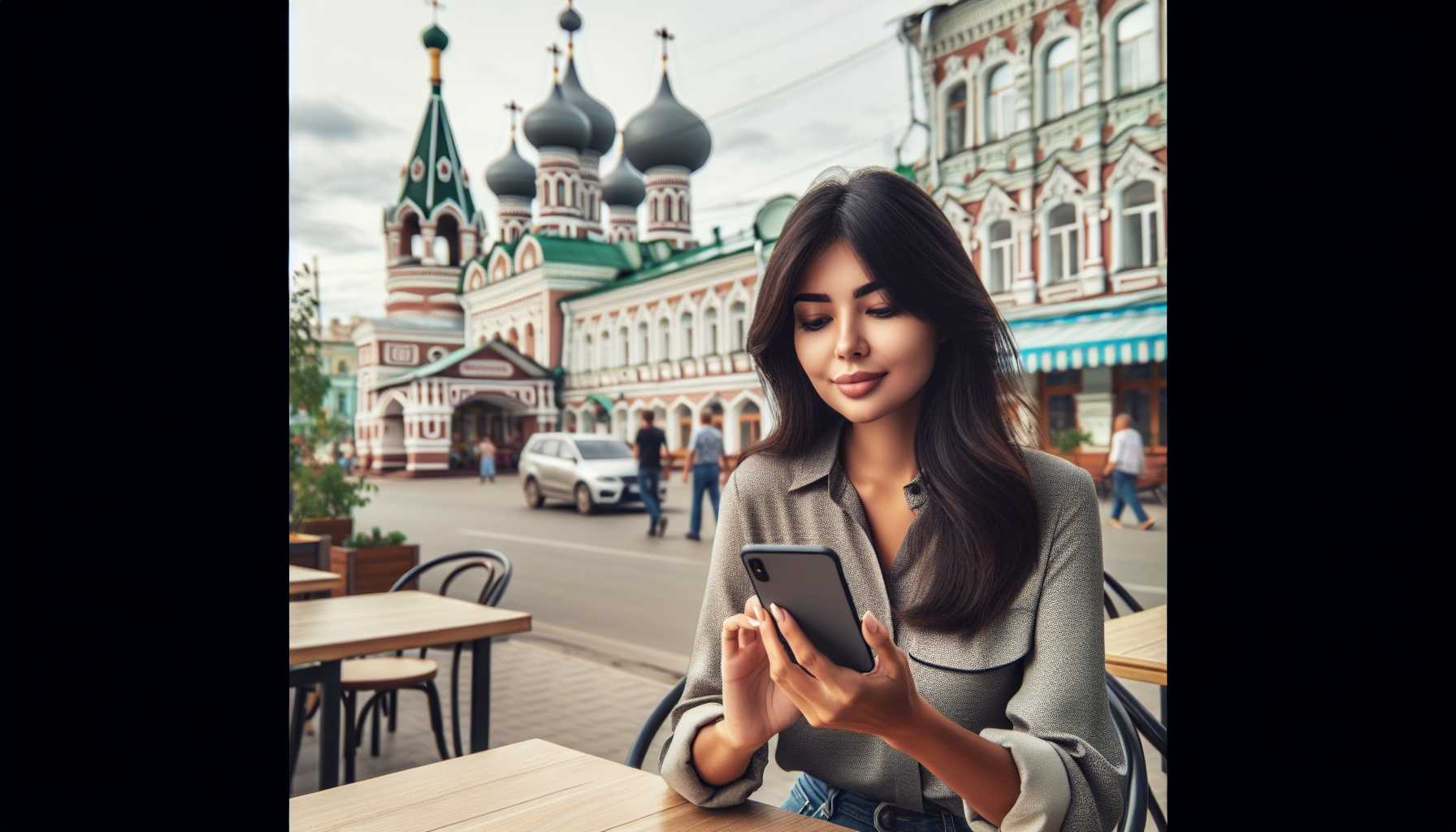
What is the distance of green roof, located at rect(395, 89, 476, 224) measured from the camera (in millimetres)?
32406

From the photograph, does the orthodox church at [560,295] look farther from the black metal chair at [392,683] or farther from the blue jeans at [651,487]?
the black metal chair at [392,683]

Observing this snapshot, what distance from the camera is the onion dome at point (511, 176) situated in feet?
108

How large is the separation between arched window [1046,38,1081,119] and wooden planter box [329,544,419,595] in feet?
36.7

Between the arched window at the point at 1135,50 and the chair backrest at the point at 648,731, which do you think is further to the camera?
the arched window at the point at 1135,50

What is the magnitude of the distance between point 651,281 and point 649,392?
7.72ft

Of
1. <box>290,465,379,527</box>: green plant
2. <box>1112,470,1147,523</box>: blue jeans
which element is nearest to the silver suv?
<box>1112,470,1147,523</box>: blue jeans

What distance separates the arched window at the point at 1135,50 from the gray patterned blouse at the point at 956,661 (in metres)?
13.3

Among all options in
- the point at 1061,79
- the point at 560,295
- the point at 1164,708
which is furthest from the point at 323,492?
the point at 560,295

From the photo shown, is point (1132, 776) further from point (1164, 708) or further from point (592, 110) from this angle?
point (592, 110)

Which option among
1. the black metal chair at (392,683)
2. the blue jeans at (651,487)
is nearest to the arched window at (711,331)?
the blue jeans at (651,487)
